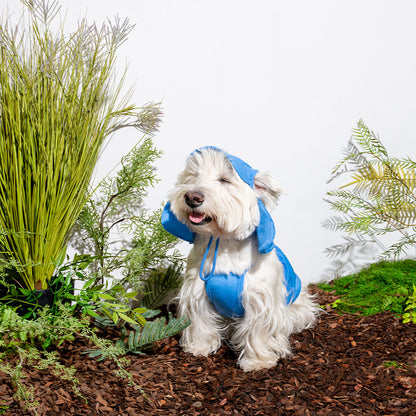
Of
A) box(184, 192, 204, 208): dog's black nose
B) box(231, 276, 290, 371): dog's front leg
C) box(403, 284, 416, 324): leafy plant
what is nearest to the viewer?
box(184, 192, 204, 208): dog's black nose

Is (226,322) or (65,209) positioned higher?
(65,209)

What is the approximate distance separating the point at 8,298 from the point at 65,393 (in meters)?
0.71

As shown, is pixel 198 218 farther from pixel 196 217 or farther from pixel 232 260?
pixel 232 260

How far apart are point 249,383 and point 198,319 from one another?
18.8 inches

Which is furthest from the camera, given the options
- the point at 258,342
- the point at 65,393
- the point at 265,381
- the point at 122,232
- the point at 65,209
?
the point at 122,232

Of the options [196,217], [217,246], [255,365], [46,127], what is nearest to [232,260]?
[217,246]

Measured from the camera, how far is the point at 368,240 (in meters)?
4.02

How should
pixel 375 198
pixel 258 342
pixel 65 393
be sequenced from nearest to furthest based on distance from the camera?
pixel 65 393 → pixel 258 342 → pixel 375 198

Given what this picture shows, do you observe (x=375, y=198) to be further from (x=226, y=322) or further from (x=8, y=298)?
(x=8, y=298)

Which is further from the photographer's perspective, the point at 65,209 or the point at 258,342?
the point at 65,209

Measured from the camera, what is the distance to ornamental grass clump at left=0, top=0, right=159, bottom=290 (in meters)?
2.80

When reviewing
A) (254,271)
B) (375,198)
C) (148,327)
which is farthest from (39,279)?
(375,198)

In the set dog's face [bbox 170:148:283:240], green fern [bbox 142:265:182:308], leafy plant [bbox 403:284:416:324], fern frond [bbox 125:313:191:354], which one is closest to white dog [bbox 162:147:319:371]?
dog's face [bbox 170:148:283:240]

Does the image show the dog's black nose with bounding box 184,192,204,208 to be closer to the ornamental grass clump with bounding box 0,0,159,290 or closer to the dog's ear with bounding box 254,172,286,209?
the dog's ear with bounding box 254,172,286,209
